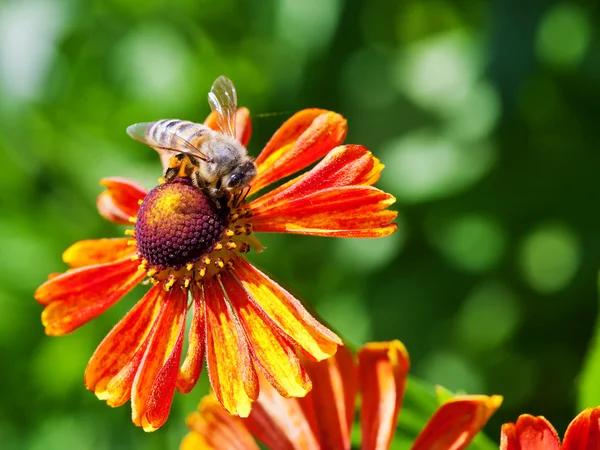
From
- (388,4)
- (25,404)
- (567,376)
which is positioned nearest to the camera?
(567,376)

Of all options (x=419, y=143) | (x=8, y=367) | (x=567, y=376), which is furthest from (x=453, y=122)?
(x=8, y=367)

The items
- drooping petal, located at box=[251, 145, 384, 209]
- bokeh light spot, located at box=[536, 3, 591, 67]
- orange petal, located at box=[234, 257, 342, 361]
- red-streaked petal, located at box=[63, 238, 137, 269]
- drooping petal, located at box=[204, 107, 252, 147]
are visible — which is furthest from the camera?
bokeh light spot, located at box=[536, 3, 591, 67]

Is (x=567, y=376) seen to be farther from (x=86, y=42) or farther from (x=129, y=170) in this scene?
(x=86, y=42)

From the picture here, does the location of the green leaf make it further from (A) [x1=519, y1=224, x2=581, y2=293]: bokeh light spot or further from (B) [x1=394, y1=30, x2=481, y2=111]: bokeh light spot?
(B) [x1=394, y1=30, x2=481, y2=111]: bokeh light spot

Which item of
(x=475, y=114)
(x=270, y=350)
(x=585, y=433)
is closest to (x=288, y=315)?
(x=270, y=350)

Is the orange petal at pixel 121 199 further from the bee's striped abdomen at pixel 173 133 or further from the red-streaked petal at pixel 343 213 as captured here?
the red-streaked petal at pixel 343 213

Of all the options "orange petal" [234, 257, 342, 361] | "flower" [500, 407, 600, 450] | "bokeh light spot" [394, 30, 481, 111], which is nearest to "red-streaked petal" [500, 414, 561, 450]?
"flower" [500, 407, 600, 450]

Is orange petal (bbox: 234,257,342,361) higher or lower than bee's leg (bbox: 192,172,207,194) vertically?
lower
